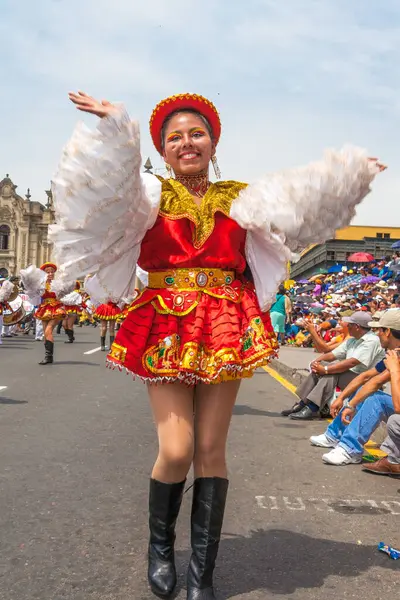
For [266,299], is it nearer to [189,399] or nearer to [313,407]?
[189,399]

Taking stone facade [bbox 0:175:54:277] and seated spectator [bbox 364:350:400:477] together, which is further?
stone facade [bbox 0:175:54:277]

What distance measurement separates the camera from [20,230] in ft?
308

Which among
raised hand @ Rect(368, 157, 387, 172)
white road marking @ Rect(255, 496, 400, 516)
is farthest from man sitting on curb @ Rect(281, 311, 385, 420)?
raised hand @ Rect(368, 157, 387, 172)

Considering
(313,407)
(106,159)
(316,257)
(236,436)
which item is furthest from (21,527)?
(316,257)

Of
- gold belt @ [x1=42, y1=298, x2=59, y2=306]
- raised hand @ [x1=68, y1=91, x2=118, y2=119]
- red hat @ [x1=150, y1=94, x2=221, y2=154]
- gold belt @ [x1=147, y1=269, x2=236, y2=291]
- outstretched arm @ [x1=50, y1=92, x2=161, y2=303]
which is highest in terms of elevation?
red hat @ [x1=150, y1=94, x2=221, y2=154]

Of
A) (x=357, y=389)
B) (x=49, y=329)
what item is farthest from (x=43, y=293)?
(x=357, y=389)

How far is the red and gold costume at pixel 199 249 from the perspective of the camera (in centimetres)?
312

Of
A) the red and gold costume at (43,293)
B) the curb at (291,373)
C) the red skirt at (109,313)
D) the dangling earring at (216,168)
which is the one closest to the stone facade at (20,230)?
the red skirt at (109,313)

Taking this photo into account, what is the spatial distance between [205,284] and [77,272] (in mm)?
587

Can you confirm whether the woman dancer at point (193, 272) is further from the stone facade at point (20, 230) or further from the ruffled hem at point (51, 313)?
the stone facade at point (20, 230)

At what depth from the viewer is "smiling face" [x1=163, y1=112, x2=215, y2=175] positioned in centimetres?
337

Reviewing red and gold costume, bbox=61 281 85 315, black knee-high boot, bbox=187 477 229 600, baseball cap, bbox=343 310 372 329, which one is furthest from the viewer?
red and gold costume, bbox=61 281 85 315

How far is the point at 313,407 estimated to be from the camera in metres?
8.12

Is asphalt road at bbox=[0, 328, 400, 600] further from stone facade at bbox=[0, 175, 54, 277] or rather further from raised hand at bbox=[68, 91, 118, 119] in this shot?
stone facade at bbox=[0, 175, 54, 277]
